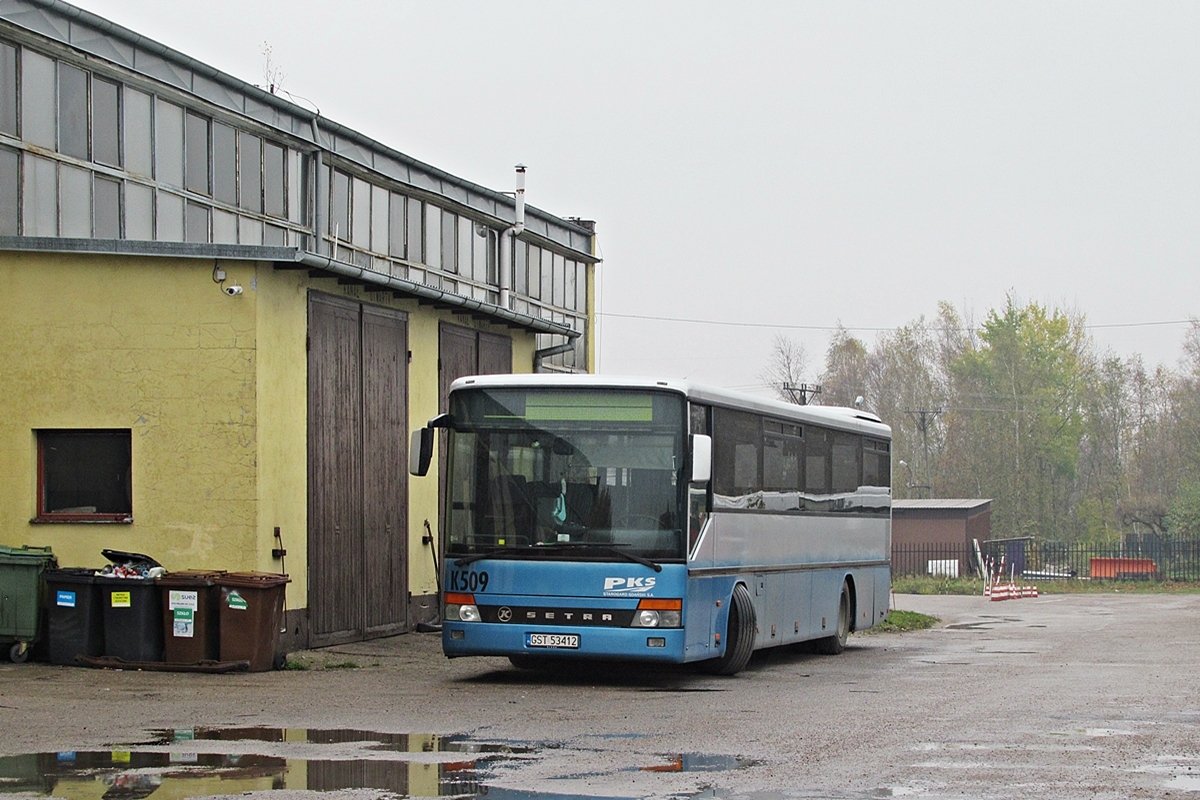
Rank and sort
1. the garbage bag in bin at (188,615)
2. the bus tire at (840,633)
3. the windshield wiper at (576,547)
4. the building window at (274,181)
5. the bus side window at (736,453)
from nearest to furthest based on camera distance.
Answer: the windshield wiper at (576,547), the garbage bag in bin at (188,615), the bus side window at (736,453), the bus tire at (840,633), the building window at (274,181)

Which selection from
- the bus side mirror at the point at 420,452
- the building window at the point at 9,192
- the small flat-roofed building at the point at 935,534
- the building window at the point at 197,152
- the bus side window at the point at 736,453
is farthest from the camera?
the small flat-roofed building at the point at 935,534

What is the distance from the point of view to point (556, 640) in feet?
50.9

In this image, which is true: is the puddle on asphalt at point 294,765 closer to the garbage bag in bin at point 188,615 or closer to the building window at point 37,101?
the garbage bag in bin at point 188,615

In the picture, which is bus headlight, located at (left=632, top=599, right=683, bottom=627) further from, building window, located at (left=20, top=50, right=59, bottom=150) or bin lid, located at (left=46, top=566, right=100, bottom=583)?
building window, located at (left=20, top=50, right=59, bottom=150)

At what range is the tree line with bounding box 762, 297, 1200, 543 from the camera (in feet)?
273

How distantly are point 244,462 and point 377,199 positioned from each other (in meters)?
15.2

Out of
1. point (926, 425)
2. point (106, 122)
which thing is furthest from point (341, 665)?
point (926, 425)

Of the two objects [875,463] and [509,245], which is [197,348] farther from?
[509,245]

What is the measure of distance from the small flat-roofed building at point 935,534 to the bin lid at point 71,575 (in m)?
51.2

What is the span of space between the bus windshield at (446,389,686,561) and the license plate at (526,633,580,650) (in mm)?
746

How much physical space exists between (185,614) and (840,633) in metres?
9.39

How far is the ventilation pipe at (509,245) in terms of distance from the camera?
117ft

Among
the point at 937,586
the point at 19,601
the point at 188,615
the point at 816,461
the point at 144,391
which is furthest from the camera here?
the point at 937,586

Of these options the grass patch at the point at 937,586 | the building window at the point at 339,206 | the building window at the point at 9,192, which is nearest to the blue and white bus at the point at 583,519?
the building window at the point at 9,192
